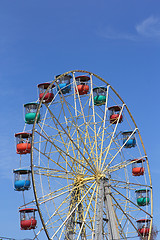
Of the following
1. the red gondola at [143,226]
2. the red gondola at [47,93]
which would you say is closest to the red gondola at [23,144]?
the red gondola at [47,93]

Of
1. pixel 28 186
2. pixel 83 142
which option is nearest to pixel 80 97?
pixel 83 142

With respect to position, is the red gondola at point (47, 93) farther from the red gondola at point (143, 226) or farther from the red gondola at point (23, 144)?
the red gondola at point (143, 226)

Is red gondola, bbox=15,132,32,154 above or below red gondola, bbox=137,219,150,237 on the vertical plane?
above

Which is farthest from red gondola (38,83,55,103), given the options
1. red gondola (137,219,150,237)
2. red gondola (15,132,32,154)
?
red gondola (137,219,150,237)

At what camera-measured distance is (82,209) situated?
3241cm

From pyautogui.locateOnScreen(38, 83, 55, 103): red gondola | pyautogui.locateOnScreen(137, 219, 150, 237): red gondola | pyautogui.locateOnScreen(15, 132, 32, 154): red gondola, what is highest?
pyautogui.locateOnScreen(38, 83, 55, 103): red gondola

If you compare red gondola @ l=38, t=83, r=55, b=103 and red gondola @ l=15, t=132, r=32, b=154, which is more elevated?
red gondola @ l=38, t=83, r=55, b=103

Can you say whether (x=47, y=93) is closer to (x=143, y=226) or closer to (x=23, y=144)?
(x=23, y=144)

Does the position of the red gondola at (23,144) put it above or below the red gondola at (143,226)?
above

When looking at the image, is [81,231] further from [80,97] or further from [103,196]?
[80,97]

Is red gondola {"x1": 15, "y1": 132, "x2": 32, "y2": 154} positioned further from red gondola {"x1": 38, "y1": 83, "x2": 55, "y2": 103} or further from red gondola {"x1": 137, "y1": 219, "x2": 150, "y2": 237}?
red gondola {"x1": 137, "y1": 219, "x2": 150, "y2": 237}

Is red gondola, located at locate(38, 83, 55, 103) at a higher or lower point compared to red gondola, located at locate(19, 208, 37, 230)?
higher

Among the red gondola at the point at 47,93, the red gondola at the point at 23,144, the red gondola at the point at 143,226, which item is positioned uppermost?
the red gondola at the point at 47,93

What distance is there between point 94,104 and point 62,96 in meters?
4.33
